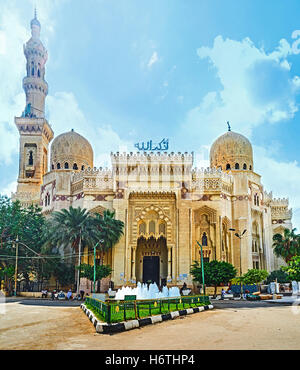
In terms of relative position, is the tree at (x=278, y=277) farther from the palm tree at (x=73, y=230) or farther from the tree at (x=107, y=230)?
the palm tree at (x=73, y=230)

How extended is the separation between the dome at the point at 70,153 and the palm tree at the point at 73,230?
40.4 ft

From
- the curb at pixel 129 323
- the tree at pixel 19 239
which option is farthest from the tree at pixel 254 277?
the tree at pixel 19 239

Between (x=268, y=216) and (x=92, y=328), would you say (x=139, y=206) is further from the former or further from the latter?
(x=92, y=328)

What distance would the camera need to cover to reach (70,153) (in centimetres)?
4822

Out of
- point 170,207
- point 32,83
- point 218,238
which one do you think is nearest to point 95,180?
point 170,207

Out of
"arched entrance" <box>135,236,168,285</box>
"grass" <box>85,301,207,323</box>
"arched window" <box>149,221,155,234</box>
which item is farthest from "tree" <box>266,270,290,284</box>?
"grass" <box>85,301,207,323</box>

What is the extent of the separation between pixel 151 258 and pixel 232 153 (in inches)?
651

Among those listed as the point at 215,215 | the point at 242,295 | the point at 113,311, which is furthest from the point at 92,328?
the point at 215,215

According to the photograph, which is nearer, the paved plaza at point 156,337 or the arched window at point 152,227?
the paved plaza at point 156,337

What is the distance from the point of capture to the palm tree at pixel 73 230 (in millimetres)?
35938

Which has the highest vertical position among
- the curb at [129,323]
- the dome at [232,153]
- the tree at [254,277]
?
the dome at [232,153]

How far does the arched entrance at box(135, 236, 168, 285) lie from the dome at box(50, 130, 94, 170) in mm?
13518
